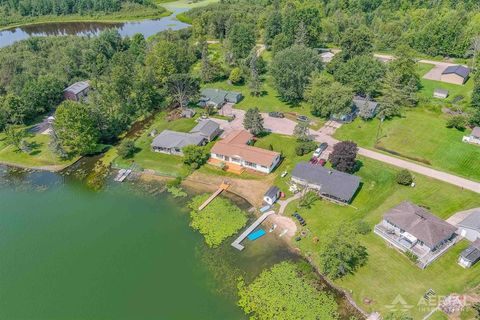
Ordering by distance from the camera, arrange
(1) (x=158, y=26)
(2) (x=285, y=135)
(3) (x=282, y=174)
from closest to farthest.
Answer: (3) (x=282, y=174)
(2) (x=285, y=135)
(1) (x=158, y=26)

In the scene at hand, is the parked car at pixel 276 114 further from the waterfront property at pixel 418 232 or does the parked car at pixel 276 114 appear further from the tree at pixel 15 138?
the tree at pixel 15 138

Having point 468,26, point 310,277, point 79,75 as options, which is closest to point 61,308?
point 310,277

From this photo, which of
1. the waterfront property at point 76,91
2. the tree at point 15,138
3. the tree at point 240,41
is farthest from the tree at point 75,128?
the tree at point 240,41

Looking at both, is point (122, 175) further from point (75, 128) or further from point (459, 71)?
point (459, 71)

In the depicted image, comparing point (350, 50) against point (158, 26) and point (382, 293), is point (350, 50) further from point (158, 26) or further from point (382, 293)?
point (158, 26)

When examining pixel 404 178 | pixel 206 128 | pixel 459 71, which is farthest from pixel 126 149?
pixel 459 71

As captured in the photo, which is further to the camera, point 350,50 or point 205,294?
point 350,50
